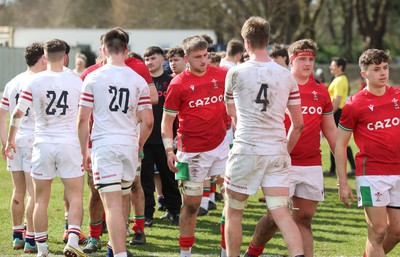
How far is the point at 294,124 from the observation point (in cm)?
735

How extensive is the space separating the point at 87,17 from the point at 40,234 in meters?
55.4

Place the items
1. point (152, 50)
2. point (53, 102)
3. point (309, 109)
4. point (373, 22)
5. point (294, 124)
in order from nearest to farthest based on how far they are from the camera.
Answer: point (294, 124) → point (309, 109) → point (53, 102) → point (152, 50) → point (373, 22)

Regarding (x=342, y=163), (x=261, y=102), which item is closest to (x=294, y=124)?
(x=261, y=102)

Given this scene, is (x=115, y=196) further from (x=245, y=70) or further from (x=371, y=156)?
(x=371, y=156)

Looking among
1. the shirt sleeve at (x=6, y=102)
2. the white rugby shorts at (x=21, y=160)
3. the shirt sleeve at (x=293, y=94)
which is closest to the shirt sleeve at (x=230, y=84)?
the shirt sleeve at (x=293, y=94)

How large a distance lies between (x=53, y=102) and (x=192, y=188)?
5.57 ft

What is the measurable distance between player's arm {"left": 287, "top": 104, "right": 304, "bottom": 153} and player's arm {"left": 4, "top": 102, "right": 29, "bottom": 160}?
111 inches

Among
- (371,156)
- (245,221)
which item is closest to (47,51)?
(371,156)

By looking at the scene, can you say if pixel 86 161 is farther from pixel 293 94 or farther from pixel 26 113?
pixel 293 94

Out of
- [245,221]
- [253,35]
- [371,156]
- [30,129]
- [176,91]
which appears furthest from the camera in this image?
[245,221]

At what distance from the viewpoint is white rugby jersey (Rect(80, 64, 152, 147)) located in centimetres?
762

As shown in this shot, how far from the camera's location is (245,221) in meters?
11.7

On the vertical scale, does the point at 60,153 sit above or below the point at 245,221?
above

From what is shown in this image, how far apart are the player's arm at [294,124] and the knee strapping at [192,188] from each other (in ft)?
4.39
